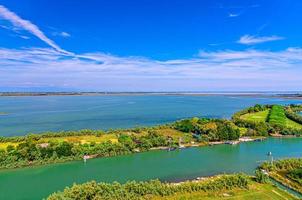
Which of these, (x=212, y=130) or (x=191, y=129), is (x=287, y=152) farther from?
(x=191, y=129)

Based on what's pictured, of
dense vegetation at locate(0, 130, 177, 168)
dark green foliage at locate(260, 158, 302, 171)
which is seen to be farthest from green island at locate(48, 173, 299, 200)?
dense vegetation at locate(0, 130, 177, 168)

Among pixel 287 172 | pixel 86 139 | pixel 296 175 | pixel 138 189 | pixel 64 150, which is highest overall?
pixel 64 150

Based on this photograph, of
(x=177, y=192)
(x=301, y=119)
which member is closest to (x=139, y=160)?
(x=177, y=192)

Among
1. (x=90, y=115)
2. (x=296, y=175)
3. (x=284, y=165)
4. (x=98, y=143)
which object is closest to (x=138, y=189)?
(x=296, y=175)

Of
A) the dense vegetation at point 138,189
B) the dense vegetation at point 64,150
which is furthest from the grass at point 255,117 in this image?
the dense vegetation at point 138,189

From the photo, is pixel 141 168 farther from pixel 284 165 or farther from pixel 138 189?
pixel 284 165

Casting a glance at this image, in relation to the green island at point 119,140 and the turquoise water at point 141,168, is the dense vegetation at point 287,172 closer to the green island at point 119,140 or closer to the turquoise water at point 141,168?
the turquoise water at point 141,168
